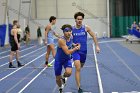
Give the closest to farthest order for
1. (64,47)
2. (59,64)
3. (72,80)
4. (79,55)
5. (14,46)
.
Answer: (64,47) → (59,64) → (79,55) → (72,80) → (14,46)

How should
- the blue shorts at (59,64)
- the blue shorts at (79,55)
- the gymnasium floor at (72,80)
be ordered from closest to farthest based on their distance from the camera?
the blue shorts at (59,64), the blue shorts at (79,55), the gymnasium floor at (72,80)

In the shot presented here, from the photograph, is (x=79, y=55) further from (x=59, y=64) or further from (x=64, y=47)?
(x=64, y=47)

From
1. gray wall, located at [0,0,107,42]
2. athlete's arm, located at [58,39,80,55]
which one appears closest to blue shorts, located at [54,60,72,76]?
athlete's arm, located at [58,39,80,55]

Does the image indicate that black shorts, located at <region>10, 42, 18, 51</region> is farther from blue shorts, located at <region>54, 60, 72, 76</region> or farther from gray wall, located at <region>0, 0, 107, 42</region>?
gray wall, located at <region>0, 0, 107, 42</region>

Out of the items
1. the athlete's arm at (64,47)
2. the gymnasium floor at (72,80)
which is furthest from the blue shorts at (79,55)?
the athlete's arm at (64,47)

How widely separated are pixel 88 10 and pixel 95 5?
2.97ft

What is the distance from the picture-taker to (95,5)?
3881 centimetres

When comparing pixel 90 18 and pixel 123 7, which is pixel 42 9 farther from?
pixel 123 7

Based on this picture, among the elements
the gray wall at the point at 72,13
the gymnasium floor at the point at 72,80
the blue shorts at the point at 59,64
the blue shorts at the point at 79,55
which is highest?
the gray wall at the point at 72,13

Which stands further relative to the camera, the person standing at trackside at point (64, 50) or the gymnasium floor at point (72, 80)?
the gymnasium floor at point (72, 80)

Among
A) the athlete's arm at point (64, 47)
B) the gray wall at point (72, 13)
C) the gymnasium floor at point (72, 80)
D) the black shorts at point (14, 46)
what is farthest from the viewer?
the gray wall at point (72, 13)

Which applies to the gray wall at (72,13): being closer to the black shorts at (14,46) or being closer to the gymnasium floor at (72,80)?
the black shorts at (14,46)

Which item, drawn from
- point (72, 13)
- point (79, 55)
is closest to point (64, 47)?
point (79, 55)

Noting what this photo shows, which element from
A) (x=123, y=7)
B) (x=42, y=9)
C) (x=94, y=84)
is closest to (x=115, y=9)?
(x=123, y=7)
